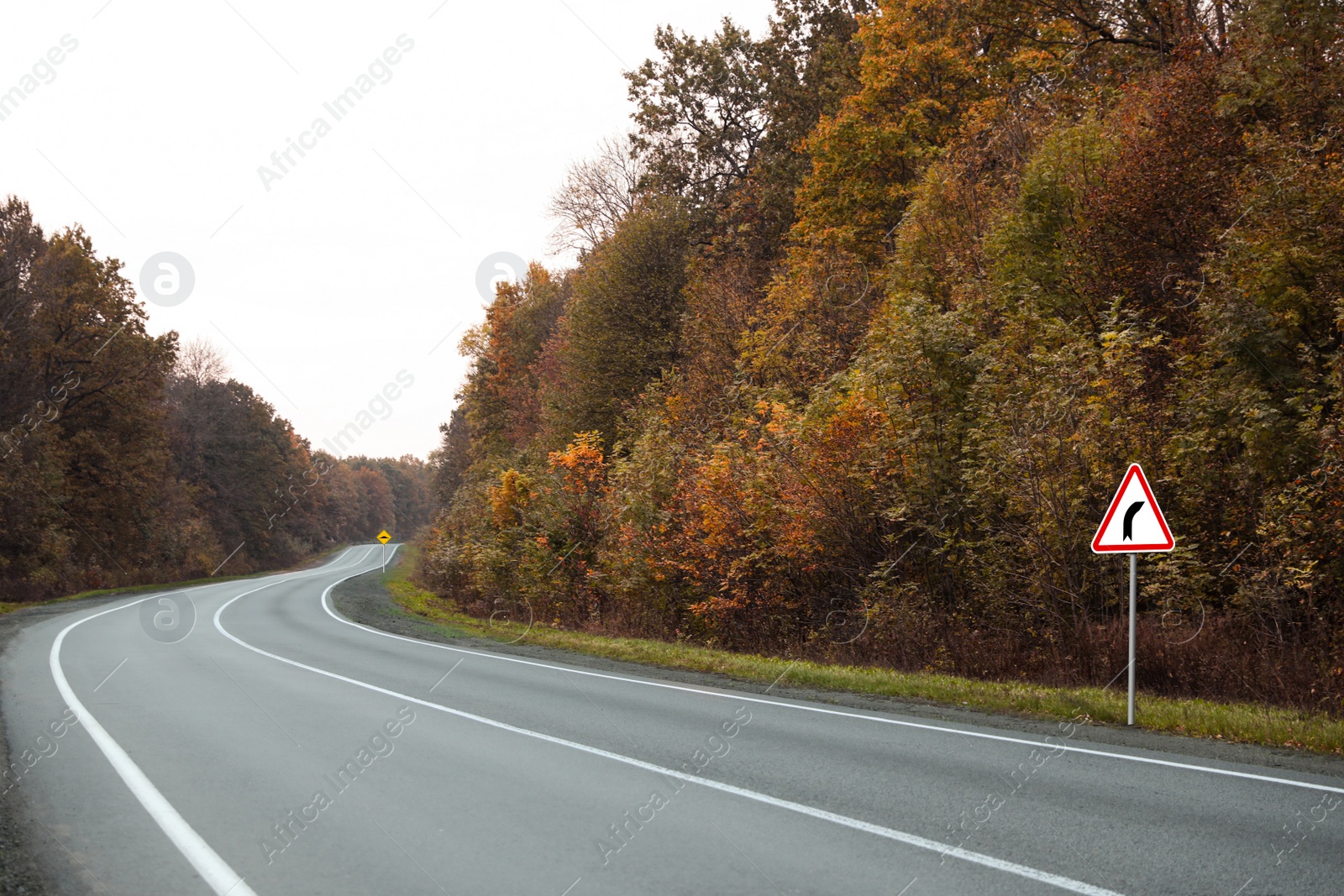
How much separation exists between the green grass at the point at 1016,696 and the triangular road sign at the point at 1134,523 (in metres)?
1.72

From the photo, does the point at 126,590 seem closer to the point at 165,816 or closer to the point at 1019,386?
the point at 165,816

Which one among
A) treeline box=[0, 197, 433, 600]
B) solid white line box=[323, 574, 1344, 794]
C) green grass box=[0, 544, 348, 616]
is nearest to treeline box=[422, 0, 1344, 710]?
solid white line box=[323, 574, 1344, 794]

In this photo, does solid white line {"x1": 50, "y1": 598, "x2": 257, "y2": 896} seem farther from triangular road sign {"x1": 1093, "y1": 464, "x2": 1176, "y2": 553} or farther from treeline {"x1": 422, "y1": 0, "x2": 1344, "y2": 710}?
treeline {"x1": 422, "y1": 0, "x2": 1344, "y2": 710}

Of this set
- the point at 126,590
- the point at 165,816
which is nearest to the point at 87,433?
the point at 126,590

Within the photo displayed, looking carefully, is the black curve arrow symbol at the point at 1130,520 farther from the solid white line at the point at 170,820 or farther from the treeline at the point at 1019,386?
the solid white line at the point at 170,820

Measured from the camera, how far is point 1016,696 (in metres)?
10.4

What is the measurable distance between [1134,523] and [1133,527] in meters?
0.04

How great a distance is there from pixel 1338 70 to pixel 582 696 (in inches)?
589

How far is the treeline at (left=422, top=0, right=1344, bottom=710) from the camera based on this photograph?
1162cm

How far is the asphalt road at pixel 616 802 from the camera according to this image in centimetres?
491

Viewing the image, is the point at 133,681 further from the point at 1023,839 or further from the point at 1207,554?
the point at 1207,554

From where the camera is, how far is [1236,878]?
4.74m

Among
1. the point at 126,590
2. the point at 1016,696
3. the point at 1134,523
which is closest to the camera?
the point at 1134,523

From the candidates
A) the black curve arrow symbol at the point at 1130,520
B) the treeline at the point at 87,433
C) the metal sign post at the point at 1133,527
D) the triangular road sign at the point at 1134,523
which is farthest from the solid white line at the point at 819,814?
the treeline at the point at 87,433
